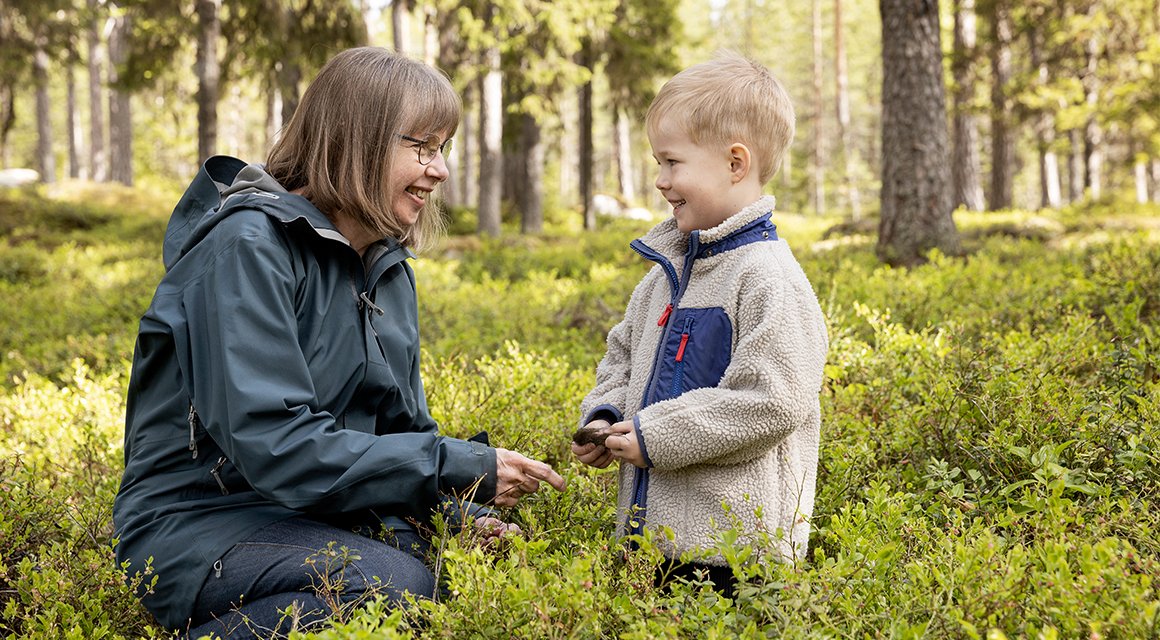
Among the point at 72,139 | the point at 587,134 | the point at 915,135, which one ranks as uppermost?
the point at 72,139

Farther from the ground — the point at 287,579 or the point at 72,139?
the point at 72,139

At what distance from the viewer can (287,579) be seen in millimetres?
2555

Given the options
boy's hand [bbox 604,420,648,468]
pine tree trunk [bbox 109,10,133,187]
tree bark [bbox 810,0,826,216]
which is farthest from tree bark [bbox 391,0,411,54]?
tree bark [bbox 810,0,826,216]

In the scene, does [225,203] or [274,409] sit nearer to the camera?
[274,409]

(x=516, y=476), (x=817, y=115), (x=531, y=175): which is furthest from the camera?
(x=817, y=115)

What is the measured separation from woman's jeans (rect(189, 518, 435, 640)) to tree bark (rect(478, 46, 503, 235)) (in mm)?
14676

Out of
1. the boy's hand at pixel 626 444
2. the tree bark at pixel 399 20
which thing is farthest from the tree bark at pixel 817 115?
the boy's hand at pixel 626 444

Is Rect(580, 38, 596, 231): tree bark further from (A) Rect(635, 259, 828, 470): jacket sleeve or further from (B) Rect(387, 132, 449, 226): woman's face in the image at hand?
(A) Rect(635, 259, 828, 470): jacket sleeve

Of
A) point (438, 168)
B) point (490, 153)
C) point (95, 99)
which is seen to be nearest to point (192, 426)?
point (438, 168)

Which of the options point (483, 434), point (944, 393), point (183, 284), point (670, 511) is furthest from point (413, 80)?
point (944, 393)

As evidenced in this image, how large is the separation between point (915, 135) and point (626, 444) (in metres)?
7.65

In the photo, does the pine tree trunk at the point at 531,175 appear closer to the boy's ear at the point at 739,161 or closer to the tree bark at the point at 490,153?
the tree bark at the point at 490,153

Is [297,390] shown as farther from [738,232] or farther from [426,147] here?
[738,232]

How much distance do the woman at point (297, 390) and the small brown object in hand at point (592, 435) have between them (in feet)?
0.74
